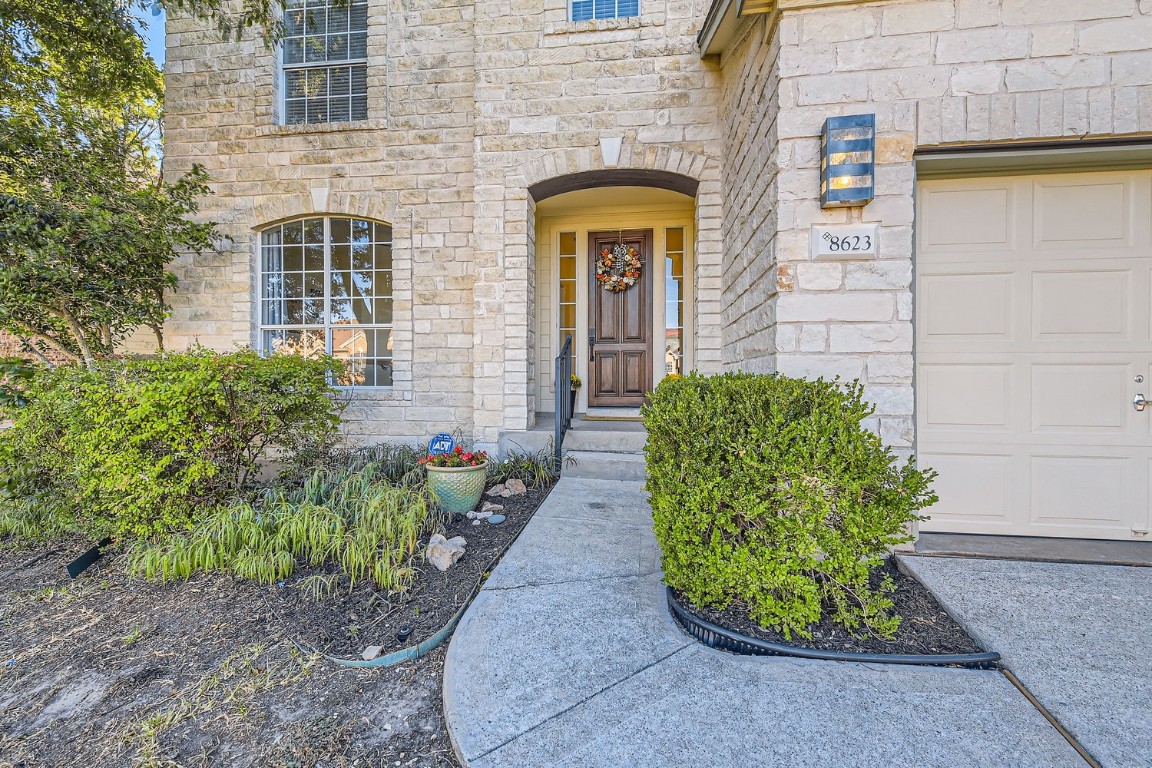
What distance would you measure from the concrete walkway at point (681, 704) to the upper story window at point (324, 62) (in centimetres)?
548

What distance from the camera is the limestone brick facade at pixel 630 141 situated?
2342 millimetres

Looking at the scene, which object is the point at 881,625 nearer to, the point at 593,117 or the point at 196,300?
the point at 593,117

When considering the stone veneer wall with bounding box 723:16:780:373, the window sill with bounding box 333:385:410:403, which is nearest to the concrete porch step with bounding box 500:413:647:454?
the stone veneer wall with bounding box 723:16:780:373

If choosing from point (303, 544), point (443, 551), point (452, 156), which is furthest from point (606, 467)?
point (452, 156)

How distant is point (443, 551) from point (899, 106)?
3.43m

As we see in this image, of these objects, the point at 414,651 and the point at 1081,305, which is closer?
the point at 414,651

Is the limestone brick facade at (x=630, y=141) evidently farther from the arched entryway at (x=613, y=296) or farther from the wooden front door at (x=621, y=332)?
the wooden front door at (x=621, y=332)

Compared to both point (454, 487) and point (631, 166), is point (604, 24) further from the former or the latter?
point (454, 487)

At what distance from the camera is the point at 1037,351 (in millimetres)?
2500

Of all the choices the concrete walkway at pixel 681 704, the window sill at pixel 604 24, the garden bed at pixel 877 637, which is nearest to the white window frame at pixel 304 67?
the window sill at pixel 604 24

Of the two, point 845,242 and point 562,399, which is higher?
point 845,242

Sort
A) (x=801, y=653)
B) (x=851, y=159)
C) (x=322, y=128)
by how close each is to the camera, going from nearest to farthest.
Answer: (x=801, y=653)
(x=851, y=159)
(x=322, y=128)

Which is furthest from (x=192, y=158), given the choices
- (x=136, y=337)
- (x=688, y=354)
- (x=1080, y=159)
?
(x=1080, y=159)

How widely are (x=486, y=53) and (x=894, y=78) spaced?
3.54 m
